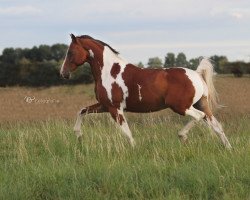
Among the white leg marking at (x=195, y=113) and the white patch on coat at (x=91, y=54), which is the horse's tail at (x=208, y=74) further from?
the white patch on coat at (x=91, y=54)

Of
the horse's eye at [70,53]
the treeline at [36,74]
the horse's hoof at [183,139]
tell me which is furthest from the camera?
the treeline at [36,74]

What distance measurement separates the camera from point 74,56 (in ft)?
29.6

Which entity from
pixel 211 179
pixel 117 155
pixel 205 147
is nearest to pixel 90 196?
pixel 211 179

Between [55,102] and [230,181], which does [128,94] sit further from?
[55,102]

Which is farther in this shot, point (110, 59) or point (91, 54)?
point (91, 54)

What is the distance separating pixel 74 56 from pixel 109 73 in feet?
2.54

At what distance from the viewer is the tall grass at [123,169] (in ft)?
18.6

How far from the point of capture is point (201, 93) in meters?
8.66

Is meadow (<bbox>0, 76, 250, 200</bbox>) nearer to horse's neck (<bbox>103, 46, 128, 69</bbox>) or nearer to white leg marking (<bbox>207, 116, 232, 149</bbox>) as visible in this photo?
white leg marking (<bbox>207, 116, 232, 149</bbox>)

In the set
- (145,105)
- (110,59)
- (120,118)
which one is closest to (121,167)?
(120,118)

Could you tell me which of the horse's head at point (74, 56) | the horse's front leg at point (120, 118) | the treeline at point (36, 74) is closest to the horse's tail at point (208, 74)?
the horse's front leg at point (120, 118)

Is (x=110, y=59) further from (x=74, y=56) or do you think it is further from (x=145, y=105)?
(x=145, y=105)

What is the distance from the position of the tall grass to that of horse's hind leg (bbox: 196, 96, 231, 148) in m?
0.14

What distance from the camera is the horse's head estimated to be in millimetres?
8969
